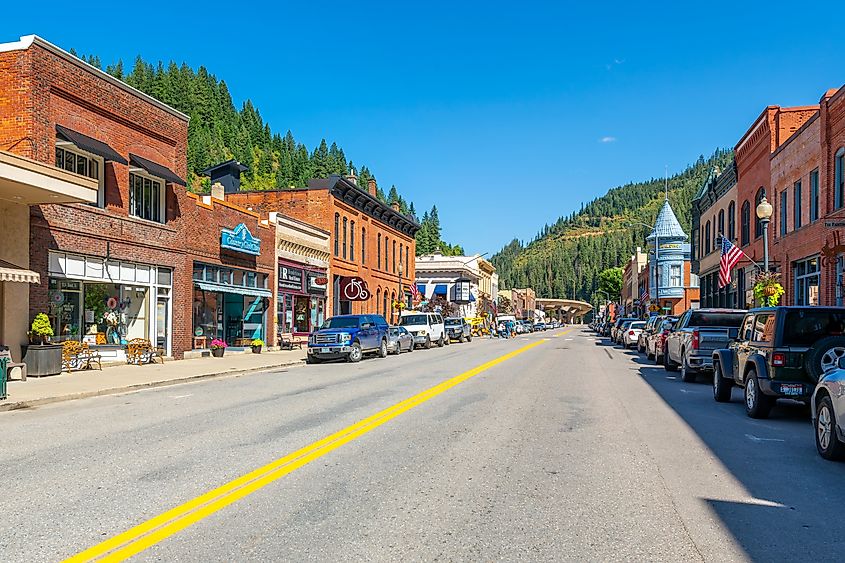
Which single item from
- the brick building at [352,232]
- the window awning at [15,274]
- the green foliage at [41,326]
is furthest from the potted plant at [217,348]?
the brick building at [352,232]

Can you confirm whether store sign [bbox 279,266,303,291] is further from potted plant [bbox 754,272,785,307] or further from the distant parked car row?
the distant parked car row

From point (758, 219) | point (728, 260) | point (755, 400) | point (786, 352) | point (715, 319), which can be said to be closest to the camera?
point (786, 352)

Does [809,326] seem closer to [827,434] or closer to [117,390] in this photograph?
[827,434]

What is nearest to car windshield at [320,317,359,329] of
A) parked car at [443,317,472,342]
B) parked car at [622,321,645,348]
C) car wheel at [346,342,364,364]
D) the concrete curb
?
car wheel at [346,342,364,364]

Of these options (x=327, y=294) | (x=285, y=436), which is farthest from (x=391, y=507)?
(x=327, y=294)

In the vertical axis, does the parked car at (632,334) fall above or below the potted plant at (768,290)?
below

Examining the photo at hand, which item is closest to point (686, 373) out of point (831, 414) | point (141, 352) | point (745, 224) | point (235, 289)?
point (831, 414)

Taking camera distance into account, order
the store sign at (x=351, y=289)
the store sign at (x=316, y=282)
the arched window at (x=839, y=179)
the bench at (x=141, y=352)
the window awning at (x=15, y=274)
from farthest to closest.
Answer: the store sign at (x=351, y=289) < the store sign at (x=316, y=282) < the arched window at (x=839, y=179) < the bench at (x=141, y=352) < the window awning at (x=15, y=274)

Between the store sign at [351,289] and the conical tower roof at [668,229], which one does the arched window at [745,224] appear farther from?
the conical tower roof at [668,229]

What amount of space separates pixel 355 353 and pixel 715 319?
13.0 meters

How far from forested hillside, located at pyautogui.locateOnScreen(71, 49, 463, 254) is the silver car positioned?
412 ft

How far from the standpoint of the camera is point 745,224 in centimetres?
3919

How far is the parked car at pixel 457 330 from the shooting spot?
4909 centimetres

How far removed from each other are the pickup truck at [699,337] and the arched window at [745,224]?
741 inches
